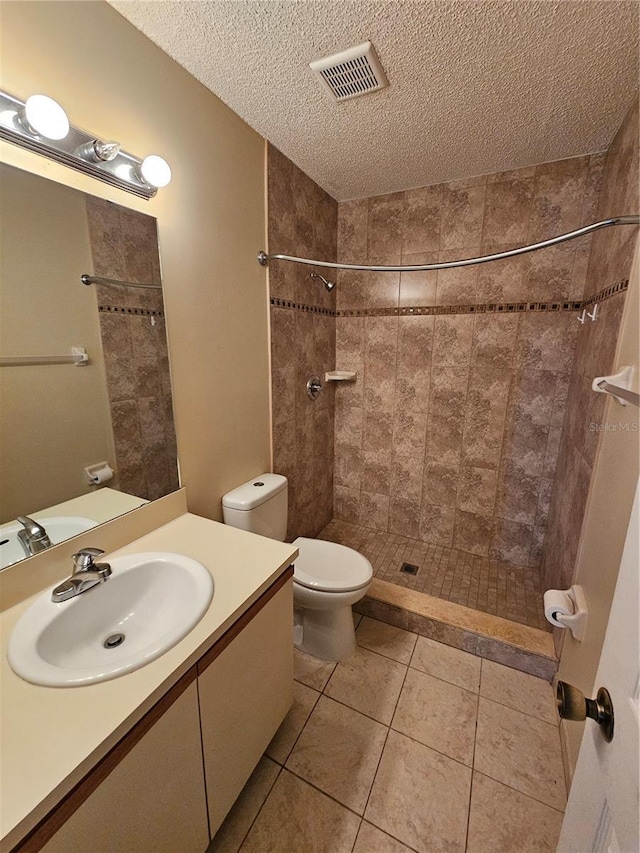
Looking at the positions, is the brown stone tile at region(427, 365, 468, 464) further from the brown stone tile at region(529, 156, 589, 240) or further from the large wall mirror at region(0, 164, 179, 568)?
the large wall mirror at region(0, 164, 179, 568)

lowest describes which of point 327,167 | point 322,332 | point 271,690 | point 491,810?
point 491,810

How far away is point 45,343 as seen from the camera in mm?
933

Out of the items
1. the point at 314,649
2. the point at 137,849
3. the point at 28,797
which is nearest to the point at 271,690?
the point at 137,849

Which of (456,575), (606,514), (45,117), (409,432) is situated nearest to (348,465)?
(409,432)

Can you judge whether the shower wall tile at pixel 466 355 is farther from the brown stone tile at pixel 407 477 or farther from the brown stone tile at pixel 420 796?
the brown stone tile at pixel 420 796

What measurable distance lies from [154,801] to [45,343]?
1099 mm

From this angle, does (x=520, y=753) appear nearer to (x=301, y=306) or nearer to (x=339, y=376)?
(x=339, y=376)

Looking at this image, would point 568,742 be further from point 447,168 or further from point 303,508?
point 447,168

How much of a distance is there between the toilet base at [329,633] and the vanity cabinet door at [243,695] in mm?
451

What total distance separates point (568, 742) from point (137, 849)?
142 centimetres

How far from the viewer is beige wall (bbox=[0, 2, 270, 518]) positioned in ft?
2.93

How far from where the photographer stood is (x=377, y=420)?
97.8 inches

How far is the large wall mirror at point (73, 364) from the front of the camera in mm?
871

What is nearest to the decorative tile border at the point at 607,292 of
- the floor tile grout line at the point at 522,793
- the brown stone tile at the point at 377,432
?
the brown stone tile at the point at 377,432
